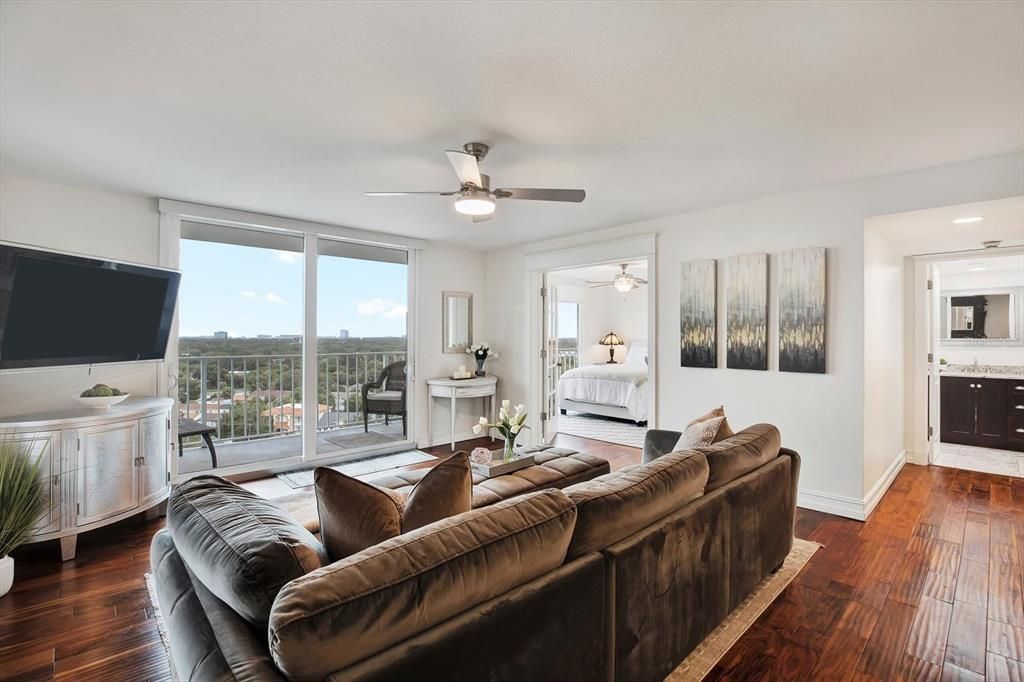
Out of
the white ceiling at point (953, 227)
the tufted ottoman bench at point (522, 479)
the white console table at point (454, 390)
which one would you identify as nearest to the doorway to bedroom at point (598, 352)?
the white console table at point (454, 390)

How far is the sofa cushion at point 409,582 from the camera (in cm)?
90

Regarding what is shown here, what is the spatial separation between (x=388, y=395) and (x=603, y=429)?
116 inches

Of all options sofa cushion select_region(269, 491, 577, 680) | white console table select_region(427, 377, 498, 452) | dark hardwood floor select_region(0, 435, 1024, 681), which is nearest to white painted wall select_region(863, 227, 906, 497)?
dark hardwood floor select_region(0, 435, 1024, 681)

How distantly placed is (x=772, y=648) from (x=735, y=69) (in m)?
2.42

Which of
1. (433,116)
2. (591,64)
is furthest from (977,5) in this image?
(433,116)

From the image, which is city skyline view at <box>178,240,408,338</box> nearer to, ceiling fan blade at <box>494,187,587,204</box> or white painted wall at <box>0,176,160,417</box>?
white painted wall at <box>0,176,160,417</box>

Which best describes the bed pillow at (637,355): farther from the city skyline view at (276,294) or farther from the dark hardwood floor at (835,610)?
the dark hardwood floor at (835,610)

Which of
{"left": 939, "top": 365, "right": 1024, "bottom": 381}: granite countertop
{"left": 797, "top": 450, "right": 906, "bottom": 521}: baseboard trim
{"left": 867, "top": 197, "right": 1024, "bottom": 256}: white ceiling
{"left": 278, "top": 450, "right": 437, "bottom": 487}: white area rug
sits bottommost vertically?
{"left": 278, "top": 450, "right": 437, "bottom": 487}: white area rug

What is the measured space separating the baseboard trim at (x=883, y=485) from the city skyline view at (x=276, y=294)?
4568 mm

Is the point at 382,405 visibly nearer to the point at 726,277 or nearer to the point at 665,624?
A: the point at 726,277

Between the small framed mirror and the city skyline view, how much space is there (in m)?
0.54

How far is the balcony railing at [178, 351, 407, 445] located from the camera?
466 cm

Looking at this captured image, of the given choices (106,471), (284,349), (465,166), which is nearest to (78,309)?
(106,471)

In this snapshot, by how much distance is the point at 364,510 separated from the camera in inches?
52.2
